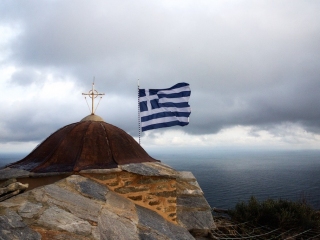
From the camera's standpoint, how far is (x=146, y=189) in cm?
486

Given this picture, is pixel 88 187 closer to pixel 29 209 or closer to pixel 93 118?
pixel 29 209

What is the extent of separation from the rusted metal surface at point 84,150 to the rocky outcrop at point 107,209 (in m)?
0.53

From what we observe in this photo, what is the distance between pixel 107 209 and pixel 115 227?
0.43m

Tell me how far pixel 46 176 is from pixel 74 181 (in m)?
1.02

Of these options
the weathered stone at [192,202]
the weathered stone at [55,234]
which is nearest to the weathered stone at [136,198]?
the weathered stone at [192,202]

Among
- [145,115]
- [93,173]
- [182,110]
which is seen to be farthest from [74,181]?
[182,110]

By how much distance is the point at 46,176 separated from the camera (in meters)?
4.81

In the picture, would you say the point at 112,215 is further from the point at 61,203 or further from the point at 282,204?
the point at 282,204

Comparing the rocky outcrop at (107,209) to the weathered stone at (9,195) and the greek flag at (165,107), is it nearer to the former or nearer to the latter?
the weathered stone at (9,195)

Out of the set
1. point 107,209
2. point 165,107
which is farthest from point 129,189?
point 165,107

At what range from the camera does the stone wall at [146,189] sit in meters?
4.62

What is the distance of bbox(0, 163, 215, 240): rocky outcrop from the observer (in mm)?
2609

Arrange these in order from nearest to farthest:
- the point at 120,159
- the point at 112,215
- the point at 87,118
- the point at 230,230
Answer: the point at 112,215, the point at 120,159, the point at 87,118, the point at 230,230

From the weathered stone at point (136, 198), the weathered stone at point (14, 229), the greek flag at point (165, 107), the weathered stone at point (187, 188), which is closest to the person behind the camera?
the weathered stone at point (14, 229)
